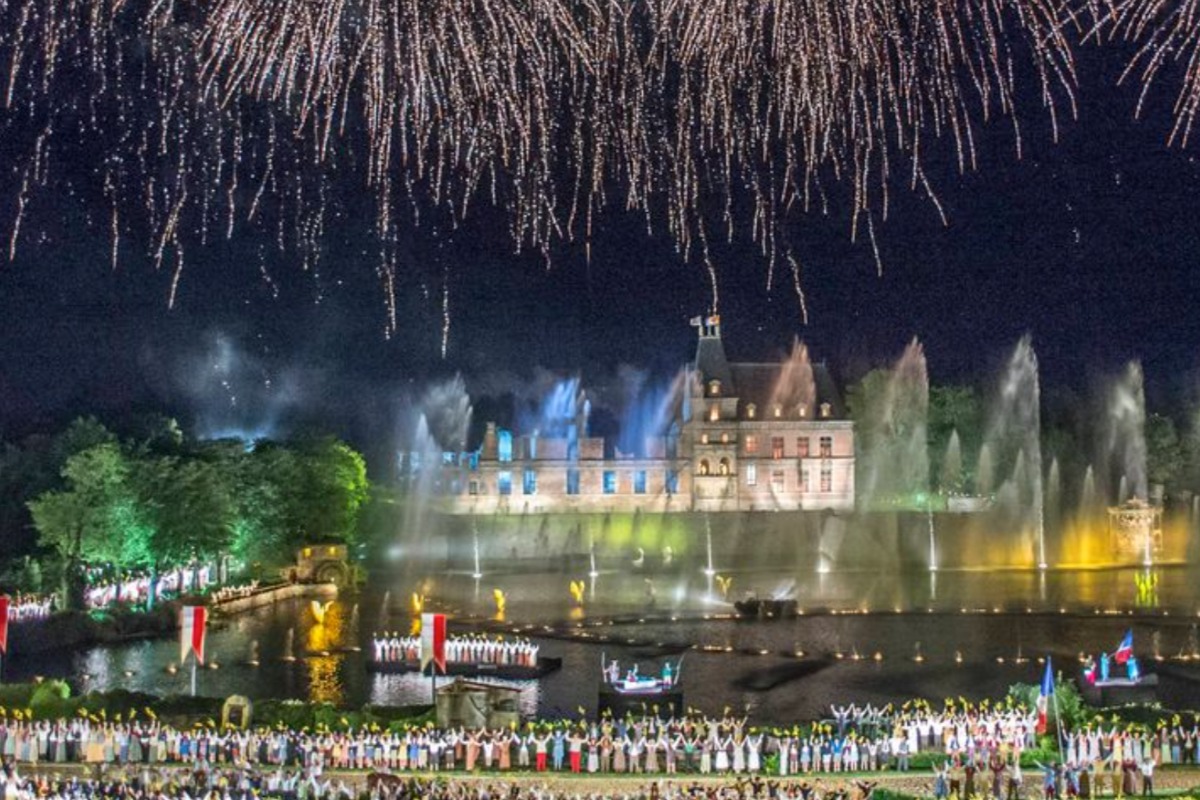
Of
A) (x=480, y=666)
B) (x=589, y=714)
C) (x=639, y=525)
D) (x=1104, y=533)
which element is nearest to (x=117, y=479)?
(x=480, y=666)

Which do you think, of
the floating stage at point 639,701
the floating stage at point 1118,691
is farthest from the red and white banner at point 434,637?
the floating stage at point 1118,691

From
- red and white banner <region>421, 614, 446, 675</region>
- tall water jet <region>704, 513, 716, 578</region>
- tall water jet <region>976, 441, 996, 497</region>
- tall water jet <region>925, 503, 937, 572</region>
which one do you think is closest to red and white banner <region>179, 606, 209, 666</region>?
red and white banner <region>421, 614, 446, 675</region>

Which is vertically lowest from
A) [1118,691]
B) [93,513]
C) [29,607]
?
[1118,691]

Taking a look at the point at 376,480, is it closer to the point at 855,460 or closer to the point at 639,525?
the point at 639,525

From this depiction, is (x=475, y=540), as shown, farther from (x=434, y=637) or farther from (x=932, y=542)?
(x=434, y=637)

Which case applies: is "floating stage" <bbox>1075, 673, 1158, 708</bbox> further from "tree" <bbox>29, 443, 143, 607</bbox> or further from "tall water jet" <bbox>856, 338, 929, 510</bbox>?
"tall water jet" <bbox>856, 338, 929, 510</bbox>

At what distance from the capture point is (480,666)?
36969 millimetres

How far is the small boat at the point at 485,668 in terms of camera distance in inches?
1422

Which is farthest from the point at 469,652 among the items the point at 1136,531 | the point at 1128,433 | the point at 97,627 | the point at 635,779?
the point at 1128,433

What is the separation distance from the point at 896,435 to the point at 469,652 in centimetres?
5394

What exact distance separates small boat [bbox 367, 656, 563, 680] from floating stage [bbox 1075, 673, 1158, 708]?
Answer: 1412cm

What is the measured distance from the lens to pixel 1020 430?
83.1m

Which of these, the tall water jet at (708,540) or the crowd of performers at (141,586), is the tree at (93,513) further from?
the tall water jet at (708,540)

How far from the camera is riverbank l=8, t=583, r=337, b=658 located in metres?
42.2
